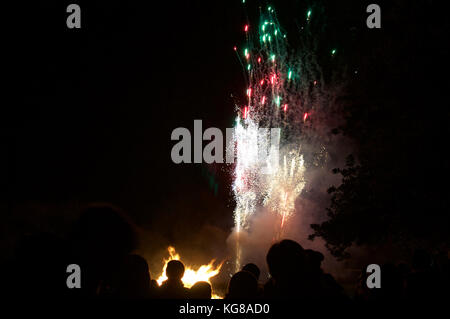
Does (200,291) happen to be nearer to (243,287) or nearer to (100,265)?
(243,287)

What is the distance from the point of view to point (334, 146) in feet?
85.5

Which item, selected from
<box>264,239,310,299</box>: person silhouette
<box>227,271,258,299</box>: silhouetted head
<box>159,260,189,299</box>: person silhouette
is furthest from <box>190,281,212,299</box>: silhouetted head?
<box>264,239,310,299</box>: person silhouette

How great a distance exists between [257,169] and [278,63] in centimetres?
839

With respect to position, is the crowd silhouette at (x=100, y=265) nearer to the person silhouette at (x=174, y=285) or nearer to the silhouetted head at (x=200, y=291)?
the person silhouette at (x=174, y=285)

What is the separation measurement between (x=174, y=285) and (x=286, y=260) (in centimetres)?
144

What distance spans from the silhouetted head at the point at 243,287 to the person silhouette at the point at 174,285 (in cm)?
52

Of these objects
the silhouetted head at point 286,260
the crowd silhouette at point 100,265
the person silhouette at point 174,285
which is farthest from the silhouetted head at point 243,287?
the silhouetted head at point 286,260

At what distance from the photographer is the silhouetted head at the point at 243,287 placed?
3531 mm

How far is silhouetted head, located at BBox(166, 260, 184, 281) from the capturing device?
4.06 m

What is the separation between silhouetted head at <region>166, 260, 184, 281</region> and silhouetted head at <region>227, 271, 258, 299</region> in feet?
2.18

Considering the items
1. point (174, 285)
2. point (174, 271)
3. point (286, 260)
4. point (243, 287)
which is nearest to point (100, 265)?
point (286, 260)

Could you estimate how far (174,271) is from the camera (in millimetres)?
4102

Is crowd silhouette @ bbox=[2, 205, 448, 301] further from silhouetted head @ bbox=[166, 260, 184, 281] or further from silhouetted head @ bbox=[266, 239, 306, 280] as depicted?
silhouetted head @ bbox=[166, 260, 184, 281]
